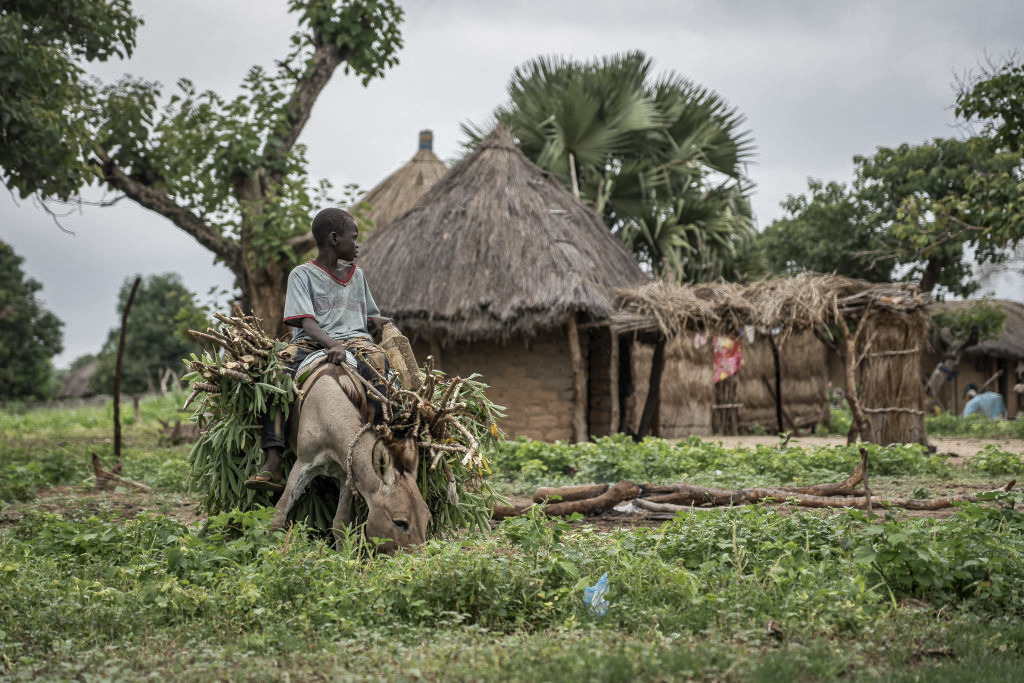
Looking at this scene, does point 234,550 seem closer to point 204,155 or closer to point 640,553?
point 640,553

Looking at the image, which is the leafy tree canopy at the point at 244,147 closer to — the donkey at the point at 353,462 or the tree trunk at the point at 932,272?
the donkey at the point at 353,462

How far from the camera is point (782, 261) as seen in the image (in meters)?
22.2

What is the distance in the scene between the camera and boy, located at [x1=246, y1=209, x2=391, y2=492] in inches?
202

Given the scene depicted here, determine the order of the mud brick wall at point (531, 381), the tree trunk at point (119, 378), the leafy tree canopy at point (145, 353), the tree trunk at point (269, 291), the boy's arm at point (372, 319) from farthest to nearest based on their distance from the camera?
the leafy tree canopy at point (145, 353), the tree trunk at point (269, 291), the mud brick wall at point (531, 381), the tree trunk at point (119, 378), the boy's arm at point (372, 319)

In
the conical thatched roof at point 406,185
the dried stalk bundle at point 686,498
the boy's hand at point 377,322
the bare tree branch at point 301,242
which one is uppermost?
the conical thatched roof at point 406,185

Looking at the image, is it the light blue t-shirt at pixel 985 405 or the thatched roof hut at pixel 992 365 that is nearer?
the light blue t-shirt at pixel 985 405

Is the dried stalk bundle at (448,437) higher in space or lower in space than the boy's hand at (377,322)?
lower

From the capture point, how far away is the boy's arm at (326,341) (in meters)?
4.99

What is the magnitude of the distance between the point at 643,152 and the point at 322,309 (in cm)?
1484

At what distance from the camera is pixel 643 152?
1908 centimetres

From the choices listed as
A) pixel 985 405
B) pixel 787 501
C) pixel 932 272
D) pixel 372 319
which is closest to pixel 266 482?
pixel 372 319

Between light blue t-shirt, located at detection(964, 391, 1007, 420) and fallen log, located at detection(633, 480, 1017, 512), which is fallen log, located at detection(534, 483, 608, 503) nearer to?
fallen log, located at detection(633, 480, 1017, 512)

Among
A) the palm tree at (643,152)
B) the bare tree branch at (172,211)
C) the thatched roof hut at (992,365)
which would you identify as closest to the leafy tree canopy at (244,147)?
the bare tree branch at (172,211)

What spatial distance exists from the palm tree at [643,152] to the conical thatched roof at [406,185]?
104cm
